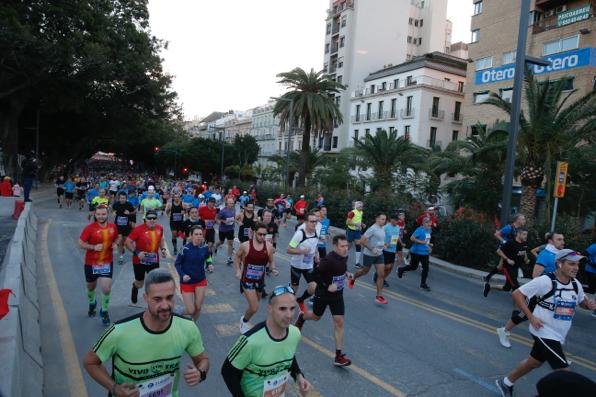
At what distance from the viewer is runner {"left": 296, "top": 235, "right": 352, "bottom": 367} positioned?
18.4ft

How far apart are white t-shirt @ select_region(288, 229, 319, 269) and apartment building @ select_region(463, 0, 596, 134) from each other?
62.2ft

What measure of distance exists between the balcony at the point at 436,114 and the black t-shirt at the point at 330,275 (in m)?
39.1

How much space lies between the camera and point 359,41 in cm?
5284

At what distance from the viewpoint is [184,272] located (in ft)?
20.9

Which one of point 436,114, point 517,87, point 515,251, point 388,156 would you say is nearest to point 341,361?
point 515,251

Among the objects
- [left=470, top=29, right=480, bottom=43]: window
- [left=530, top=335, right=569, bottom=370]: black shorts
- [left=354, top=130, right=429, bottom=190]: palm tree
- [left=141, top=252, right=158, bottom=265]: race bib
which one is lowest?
[left=530, top=335, right=569, bottom=370]: black shorts

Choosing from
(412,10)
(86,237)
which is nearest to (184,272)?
(86,237)

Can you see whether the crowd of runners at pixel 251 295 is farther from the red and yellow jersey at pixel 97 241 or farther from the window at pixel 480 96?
the window at pixel 480 96

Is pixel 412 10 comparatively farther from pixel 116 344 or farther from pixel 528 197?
pixel 116 344

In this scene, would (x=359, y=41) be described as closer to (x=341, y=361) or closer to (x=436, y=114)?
(x=436, y=114)

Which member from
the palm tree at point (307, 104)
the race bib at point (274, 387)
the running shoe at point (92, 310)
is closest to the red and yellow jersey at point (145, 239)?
the running shoe at point (92, 310)

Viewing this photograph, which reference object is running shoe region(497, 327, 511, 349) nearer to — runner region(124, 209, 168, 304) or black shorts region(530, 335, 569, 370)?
black shorts region(530, 335, 569, 370)

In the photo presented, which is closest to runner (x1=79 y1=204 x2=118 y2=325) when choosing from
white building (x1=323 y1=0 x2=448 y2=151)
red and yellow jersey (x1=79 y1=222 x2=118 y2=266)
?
red and yellow jersey (x1=79 y1=222 x2=118 y2=266)

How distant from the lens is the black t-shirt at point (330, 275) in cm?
575
